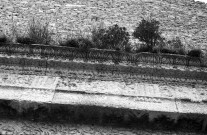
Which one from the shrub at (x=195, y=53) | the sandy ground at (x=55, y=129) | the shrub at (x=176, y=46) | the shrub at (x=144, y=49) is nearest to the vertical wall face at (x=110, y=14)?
the shrub at (x=176, y=46)

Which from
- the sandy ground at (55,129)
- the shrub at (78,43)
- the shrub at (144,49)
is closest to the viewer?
the sandy ground at (55,129)

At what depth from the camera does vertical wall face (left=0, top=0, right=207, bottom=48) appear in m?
7.61

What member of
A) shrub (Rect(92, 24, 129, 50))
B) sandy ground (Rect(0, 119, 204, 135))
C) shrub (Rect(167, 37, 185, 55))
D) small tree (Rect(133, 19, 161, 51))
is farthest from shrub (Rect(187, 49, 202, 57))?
sandy ground (Rect(0, 119, 204, 135))

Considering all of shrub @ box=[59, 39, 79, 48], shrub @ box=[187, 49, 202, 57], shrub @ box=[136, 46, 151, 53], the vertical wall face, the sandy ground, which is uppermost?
the vertical wall face

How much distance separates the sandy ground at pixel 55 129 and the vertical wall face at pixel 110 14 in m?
2.55

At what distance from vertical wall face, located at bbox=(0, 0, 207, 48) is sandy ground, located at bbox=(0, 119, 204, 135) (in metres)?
2.55

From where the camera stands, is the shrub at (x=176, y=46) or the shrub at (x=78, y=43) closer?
the shrub at (x=78, y=43)

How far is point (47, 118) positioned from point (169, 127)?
1.49 m

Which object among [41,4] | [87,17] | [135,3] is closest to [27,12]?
[41,4]

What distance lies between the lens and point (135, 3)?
8.91m

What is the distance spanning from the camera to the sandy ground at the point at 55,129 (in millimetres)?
4965

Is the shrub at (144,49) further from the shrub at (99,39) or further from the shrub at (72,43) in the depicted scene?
the shrub at (72,43)

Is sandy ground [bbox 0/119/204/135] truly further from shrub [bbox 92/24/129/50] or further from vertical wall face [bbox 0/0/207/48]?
vertical wall face [bbox 0/0/207/48]

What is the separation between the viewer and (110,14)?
27.1ft
